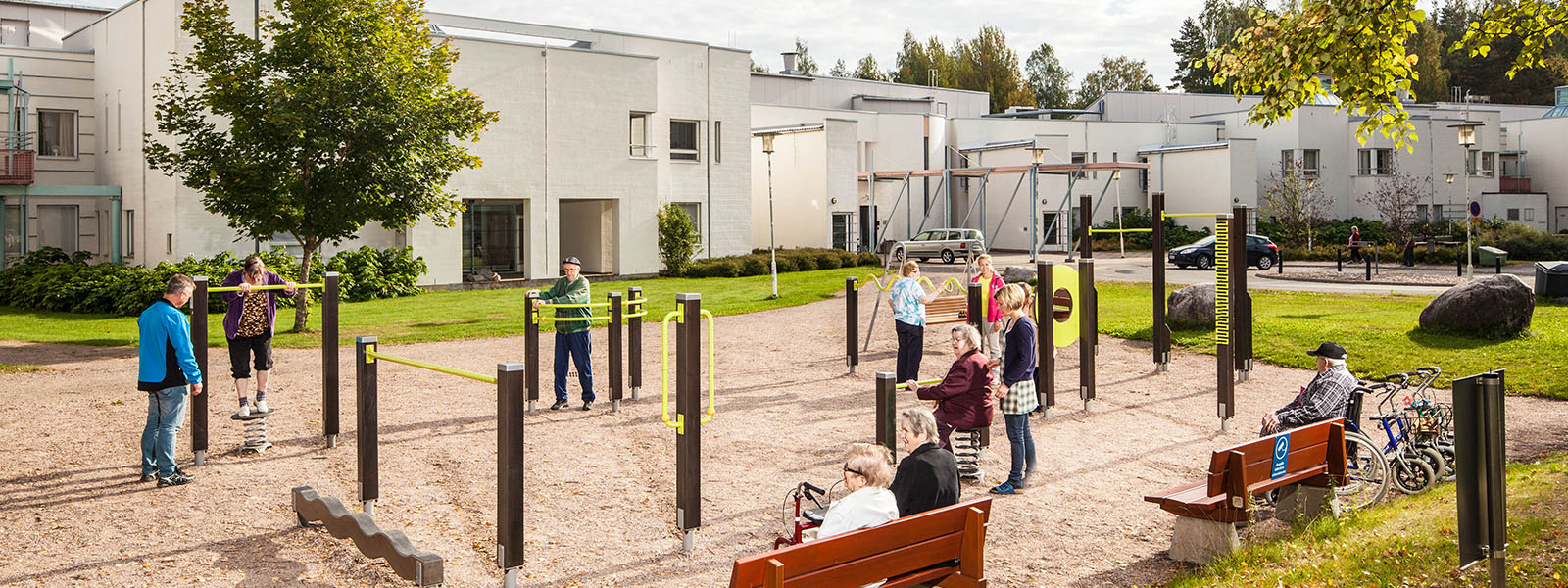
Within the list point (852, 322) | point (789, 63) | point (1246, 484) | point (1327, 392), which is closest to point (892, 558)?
point (1246, 484)

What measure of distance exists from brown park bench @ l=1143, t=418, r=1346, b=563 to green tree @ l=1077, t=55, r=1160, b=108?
90189 mm

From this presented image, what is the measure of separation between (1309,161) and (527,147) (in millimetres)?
38266

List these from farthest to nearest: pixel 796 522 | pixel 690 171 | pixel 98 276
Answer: pixel 690 171 < pixel 98 276 < pixel 796 522

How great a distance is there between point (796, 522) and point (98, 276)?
24.3 m

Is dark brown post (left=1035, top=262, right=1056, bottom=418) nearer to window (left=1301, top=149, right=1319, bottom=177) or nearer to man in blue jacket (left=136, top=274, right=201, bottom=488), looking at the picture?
man in blue jacket (left=136, top=274, right=201, bottom=488)

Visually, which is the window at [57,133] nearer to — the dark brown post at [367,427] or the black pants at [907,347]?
the black pants at [907,347]

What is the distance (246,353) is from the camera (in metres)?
12.4

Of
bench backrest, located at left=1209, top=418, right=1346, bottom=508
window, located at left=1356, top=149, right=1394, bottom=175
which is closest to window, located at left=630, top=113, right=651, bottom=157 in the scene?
bench backrest, located at left=1209, top=418, right=1346, bottom=508

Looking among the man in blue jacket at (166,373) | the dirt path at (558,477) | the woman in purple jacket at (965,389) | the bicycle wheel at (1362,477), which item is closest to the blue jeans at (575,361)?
the dirt path at (558,477)

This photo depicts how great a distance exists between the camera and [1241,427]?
12719 millimetres

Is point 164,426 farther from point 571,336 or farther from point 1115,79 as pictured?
point 1115,79

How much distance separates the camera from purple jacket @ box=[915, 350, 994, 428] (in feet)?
30.6

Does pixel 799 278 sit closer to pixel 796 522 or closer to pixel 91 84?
pixel 91 84

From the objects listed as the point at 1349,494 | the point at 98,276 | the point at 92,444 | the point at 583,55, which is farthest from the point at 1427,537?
the point at 583,55
